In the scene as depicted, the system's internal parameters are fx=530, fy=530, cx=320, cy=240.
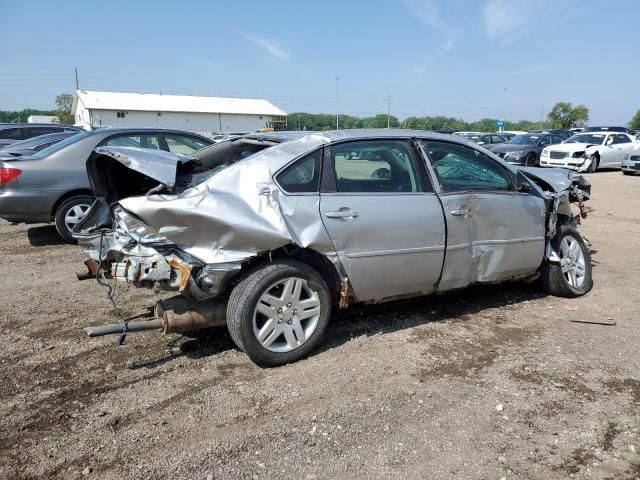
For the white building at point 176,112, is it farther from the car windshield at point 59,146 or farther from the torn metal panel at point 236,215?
the torn metal panel at point 236,215

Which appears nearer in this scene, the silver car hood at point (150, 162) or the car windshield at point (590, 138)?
the silver car hood at point (150, 162)

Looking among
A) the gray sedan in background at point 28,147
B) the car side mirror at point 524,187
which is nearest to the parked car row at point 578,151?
the gray sedan in background at point 28,147

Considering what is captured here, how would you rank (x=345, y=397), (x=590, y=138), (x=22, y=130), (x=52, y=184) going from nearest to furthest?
1. (x=345, y=397)
2. (x=52, y=184)
3. (x=22, y=130)
4. (x=590, y=138)

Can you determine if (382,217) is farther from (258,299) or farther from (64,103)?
(64,103)

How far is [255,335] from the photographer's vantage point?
3615 mm

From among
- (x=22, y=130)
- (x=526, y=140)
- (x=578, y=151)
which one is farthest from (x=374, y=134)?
(x=526, y=140)

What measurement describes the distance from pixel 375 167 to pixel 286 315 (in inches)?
56.2

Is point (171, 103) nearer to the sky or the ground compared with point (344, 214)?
nearer to the sky

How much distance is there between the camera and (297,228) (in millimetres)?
3682

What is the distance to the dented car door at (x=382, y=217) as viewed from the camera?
3885 millimetres

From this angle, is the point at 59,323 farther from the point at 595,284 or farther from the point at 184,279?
the point at 595,284

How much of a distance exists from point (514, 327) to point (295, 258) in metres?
2.12

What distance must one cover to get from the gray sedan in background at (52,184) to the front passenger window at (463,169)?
16.1 feet

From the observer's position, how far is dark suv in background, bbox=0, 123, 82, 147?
527 inches
